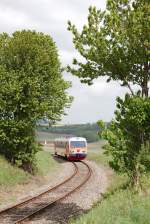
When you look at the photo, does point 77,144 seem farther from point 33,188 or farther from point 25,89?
point 33,188

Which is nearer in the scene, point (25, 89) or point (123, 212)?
point (123, 212)

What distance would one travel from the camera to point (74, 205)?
2439 cm

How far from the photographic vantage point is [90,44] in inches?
736

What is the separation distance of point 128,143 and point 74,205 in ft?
23.6

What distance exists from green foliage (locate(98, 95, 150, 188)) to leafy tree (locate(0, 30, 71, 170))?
1533cm

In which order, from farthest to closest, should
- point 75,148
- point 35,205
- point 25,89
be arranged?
point 75,148 → point 25,89 → point 35,205

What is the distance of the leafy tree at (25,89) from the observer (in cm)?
3322

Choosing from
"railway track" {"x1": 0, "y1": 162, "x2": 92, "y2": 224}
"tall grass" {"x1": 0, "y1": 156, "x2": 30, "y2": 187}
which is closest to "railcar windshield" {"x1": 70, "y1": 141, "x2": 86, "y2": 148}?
"railway track" {"x1": 0, "y1": 162, "x2": 92, "y2": 224}

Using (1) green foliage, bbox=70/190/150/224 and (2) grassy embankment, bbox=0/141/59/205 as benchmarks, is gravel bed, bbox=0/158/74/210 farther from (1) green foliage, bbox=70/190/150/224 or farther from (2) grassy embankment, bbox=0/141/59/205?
(1) green foliage, bbox=70/190/150/224

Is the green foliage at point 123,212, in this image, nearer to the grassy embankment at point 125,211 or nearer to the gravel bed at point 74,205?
the grassy embankment at point 125,211

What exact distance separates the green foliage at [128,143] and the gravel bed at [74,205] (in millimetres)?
3905

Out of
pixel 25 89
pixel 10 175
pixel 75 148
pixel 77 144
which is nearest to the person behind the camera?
pixel 10 175

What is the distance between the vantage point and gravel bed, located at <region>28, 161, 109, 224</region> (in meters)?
20.6

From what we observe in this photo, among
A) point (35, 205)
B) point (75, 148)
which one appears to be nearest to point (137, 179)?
point (35, 205)
